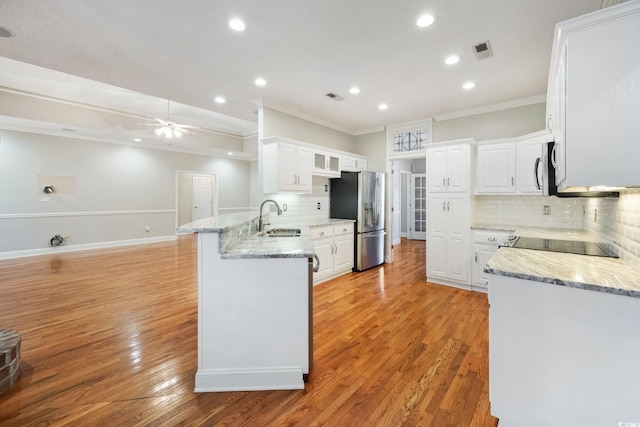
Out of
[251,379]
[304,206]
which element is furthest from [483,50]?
[251,379]

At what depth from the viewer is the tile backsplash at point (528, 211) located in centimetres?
342

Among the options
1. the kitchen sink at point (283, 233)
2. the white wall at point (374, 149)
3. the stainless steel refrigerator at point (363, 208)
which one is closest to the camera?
the kitchen sink at point (283, 233)

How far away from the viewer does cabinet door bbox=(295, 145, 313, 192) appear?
405 centimetres

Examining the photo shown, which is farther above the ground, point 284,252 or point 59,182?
point 59,182

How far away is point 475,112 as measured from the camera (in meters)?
4.17

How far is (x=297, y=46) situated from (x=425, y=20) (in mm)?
1134

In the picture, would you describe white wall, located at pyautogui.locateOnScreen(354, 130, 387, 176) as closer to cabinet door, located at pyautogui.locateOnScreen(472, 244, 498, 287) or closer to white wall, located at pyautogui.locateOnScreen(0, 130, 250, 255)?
cabinet door, located at pyautogui.locateOnScreen(472, 244, 498, 287)

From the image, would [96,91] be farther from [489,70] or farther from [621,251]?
[621,251]

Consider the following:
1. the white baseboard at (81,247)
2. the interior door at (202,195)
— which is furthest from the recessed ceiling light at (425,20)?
the interior door at (202,195)

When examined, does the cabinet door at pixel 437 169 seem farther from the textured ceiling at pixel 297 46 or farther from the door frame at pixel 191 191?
the door frame at pixel 191 191

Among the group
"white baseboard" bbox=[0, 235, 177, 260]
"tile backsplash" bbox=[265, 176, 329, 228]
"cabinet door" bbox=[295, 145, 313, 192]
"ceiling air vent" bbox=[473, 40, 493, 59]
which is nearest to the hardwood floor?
"tile backsplash" bbox=[265, 176, 329, 228]

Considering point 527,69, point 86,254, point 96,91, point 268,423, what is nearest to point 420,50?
point 527,69

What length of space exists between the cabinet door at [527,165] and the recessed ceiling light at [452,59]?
4.99 feet

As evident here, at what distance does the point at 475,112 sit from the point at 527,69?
4.07 feet
